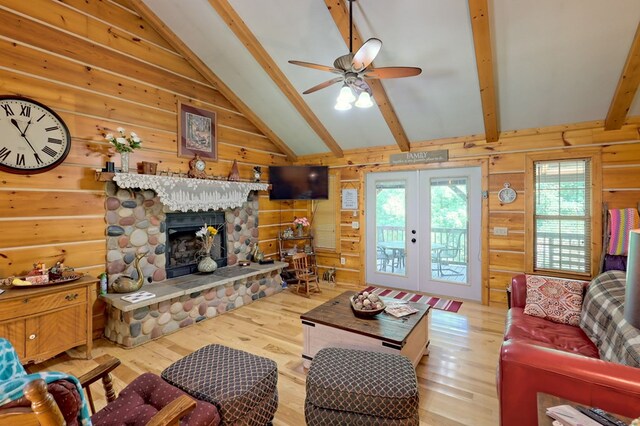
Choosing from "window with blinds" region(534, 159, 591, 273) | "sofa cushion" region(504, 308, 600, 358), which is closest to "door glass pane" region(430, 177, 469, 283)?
"window with blinds" region(534, 159, 591, 273)

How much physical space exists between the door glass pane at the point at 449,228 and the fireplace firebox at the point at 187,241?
3285 mm

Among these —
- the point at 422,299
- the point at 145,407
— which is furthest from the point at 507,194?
the point at 145,407

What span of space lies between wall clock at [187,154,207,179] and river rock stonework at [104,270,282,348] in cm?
155

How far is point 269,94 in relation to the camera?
4523 mm

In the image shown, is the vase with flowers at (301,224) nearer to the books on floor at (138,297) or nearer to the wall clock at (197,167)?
the wall clock at (197,167)

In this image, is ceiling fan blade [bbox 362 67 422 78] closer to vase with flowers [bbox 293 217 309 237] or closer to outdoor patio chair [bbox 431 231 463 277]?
outdoor patio chair [bbox 431 231 463 277]

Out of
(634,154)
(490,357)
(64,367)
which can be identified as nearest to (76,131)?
(64,367)

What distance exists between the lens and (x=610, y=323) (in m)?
2.09

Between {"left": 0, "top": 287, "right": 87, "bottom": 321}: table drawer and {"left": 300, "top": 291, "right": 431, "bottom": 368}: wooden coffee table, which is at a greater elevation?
{"left": 0, "top": 287, "right": 87, "bottom": 321}: table drawer

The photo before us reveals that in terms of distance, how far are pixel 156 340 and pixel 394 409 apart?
2.71 meters

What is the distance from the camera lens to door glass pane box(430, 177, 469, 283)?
4617mm

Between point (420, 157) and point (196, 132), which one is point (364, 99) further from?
point (196, 132)

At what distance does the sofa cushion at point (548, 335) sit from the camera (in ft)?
7.38

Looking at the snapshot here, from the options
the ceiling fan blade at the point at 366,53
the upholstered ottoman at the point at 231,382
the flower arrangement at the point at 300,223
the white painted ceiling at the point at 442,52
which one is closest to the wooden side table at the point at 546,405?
the upholstered ottoman at the point at 231,382
